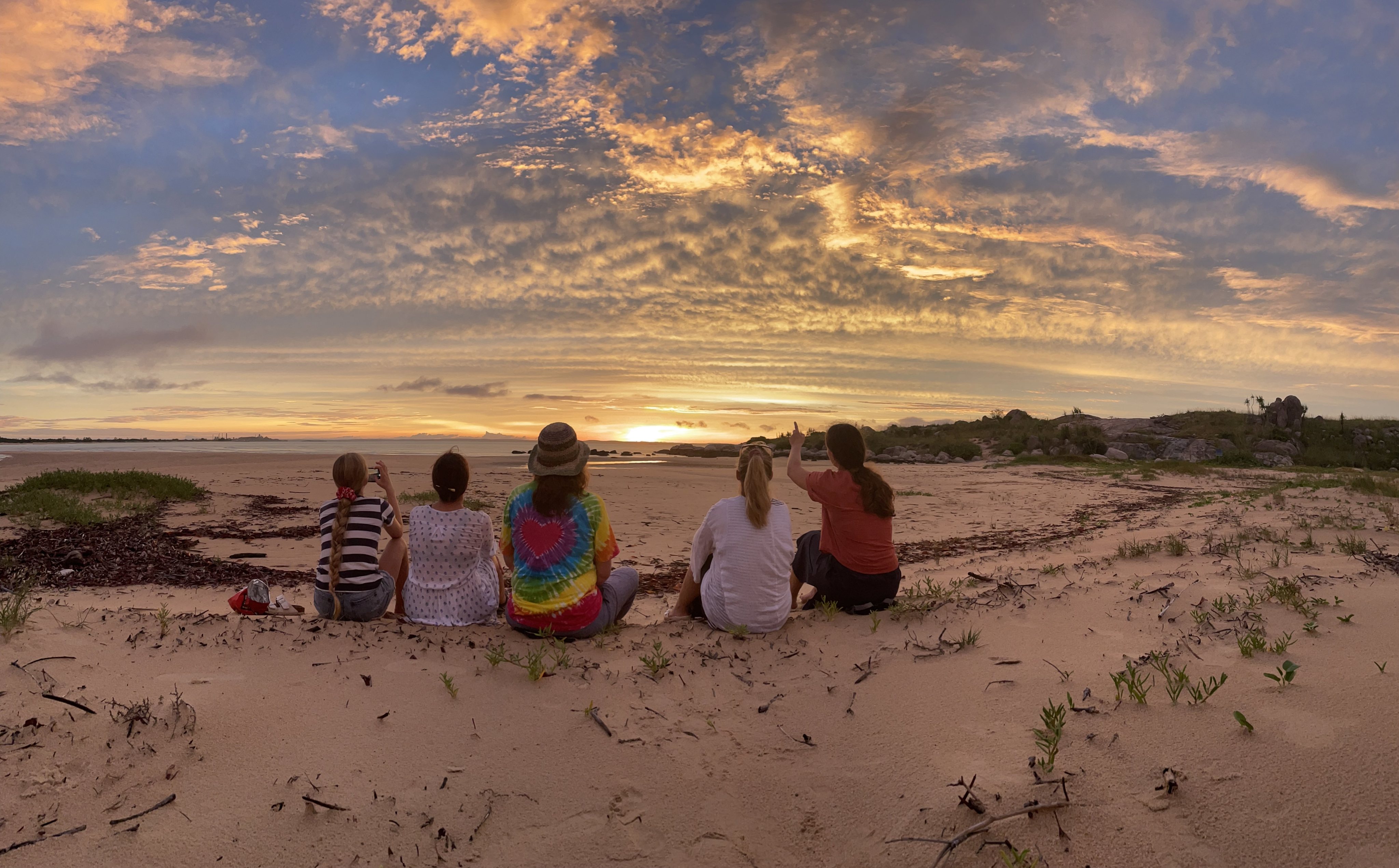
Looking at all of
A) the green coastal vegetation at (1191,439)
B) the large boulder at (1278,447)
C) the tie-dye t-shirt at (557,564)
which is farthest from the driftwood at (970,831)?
the large boulder at (1278,447)

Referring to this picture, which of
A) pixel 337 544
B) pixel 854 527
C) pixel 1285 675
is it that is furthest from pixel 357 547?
pixel 1285 675

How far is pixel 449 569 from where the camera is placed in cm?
599

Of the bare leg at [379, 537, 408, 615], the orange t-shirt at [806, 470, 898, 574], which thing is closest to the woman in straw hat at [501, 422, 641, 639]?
the bare leg at [379, 537, 408, 615]

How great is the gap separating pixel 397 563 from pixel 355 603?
743mm

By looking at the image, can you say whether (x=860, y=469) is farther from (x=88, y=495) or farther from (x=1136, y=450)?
(x=1136, y=450)

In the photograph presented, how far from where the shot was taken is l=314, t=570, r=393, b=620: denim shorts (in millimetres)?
6012

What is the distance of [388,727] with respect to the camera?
398 centimetres

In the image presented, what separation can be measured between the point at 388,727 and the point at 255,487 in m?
18.3

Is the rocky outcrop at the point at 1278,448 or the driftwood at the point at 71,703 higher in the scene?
the rocky outcrop at the point at 1278,448

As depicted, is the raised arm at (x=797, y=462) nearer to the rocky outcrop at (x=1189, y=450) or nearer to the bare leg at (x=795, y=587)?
the bare leg at (x=795, y=587)

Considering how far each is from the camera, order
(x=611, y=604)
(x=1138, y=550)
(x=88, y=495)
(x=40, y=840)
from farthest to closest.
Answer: (x=88, y=495)
(x=1138, y=550)
(x=611, y=604)
(x=40, y=840)

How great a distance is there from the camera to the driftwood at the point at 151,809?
3174 mm

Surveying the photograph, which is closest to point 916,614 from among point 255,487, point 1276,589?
point 1276,589

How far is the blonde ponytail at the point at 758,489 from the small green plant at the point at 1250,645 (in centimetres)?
316
